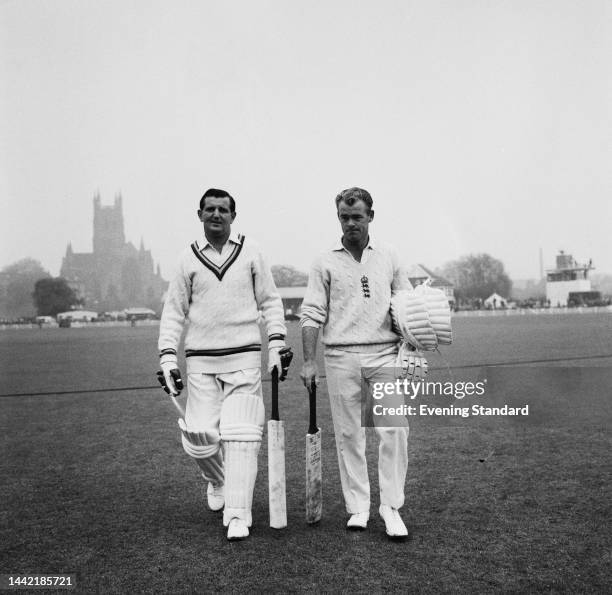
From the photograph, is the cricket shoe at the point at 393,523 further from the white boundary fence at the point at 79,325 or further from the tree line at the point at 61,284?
the white boundary fence at the point at 79,325

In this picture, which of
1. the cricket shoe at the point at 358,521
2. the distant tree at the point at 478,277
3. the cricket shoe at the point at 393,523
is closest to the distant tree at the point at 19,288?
the distant tree at the point at 478,277

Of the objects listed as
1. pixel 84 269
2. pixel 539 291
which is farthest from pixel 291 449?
pixel 84 269

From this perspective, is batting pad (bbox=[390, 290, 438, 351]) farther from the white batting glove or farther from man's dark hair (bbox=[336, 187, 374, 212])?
the white batting glove

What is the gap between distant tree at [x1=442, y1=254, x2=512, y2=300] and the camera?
105 ft

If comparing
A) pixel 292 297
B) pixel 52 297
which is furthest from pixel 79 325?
pixel 292 297

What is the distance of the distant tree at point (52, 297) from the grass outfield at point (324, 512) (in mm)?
48369

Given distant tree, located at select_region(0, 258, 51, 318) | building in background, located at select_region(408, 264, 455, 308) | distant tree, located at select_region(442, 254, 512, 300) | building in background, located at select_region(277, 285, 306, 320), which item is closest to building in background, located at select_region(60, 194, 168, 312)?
distant tree, located at select_region(0, 258, 51, 318)

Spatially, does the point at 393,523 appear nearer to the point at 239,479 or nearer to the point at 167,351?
the point at 239,479

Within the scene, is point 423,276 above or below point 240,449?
above

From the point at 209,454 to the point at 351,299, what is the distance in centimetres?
126

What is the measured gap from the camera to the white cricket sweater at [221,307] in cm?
366

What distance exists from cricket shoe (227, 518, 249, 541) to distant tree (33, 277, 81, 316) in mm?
52123

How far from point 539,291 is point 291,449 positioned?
55.7 m

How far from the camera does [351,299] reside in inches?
140
